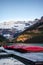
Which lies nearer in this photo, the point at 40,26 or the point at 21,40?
the point at 21,40

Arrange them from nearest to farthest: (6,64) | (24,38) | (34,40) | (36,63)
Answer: (36,63), (6,64), (34,40), (24,38)

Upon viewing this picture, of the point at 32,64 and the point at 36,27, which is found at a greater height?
the point at 36,27

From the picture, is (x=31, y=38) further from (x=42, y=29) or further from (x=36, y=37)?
(x=42, y=29)

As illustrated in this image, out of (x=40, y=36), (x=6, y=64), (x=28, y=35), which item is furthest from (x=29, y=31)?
(x=6, y=64)

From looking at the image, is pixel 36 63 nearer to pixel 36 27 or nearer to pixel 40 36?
pixel 40 36

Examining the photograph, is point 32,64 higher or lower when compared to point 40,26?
lower

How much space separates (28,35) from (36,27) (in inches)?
171

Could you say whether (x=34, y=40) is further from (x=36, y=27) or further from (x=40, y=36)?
(x=36, y=27)

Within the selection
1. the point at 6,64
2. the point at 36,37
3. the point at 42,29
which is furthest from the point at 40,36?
the point at 6,64

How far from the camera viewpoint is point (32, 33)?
84500mm

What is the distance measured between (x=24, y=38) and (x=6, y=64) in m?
72.9

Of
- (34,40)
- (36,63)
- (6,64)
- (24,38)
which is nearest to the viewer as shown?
(36,63)

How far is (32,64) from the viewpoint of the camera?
7.68 metres

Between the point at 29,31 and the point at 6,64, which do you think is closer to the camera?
the point at 6,64
